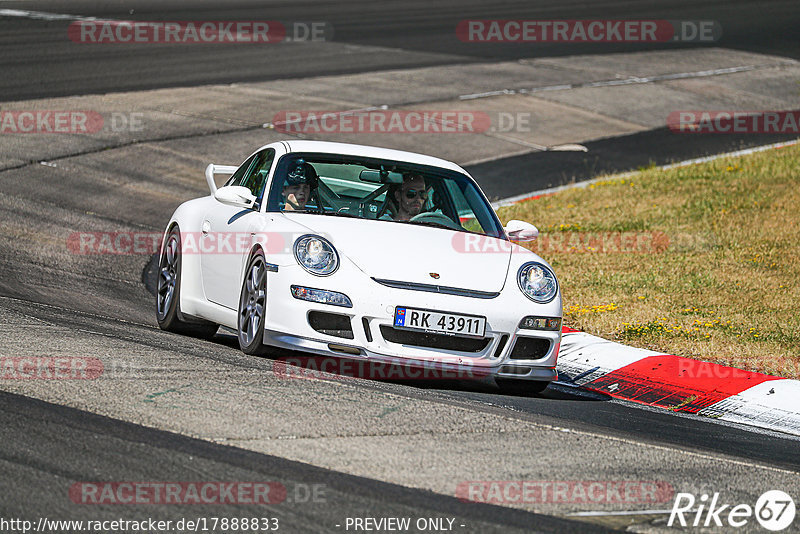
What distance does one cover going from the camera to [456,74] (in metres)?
23.4

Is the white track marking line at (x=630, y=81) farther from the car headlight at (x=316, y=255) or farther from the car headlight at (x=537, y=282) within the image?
the car headlight at (x=316, y=255)

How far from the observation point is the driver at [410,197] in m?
8.43

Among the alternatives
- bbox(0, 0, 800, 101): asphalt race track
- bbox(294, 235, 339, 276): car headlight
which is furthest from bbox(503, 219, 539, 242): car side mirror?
bbox(0, 0, 800, 101): asphalt race track

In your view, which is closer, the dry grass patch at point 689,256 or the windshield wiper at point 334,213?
the windshield wiper at point 334,213

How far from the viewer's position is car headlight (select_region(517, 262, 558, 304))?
7475 mm

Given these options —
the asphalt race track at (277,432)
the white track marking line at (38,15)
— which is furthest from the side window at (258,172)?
the white track marking line at (38,15)

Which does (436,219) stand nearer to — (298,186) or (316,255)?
(298,186)

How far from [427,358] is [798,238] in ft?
23.4

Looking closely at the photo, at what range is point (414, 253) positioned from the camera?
24.2ft

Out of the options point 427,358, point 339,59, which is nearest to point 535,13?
point 339,59

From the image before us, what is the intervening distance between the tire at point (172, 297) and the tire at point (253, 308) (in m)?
1.22

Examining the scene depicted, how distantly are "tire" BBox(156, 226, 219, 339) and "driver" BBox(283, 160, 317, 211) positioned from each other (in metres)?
1.20

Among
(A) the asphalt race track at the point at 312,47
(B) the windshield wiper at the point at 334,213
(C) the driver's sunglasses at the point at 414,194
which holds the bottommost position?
(B) the windshield wiper at the point at 334,213

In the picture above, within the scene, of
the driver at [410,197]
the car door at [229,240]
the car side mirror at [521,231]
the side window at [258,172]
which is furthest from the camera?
the side window at [258,172]
